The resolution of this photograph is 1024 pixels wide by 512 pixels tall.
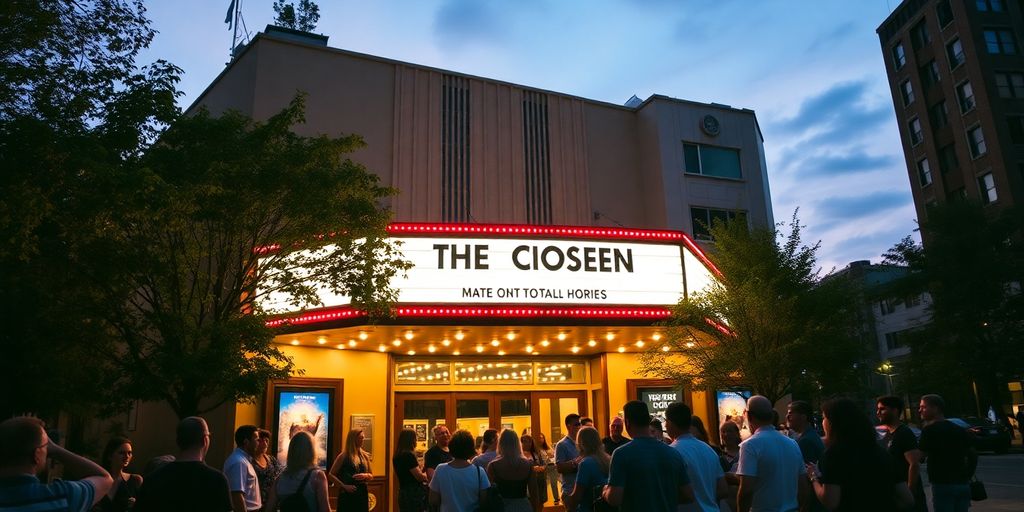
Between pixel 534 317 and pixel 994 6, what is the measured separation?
151 feet

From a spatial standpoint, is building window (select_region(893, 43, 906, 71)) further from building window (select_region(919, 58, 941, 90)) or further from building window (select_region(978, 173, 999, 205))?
building window (select_region(978, 173, 999, 205))

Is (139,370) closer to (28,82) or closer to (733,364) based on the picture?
(28,82)

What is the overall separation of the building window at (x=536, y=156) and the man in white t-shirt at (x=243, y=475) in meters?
14.7

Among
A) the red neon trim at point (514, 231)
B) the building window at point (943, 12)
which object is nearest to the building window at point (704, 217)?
the red neon trim at point (514, 231)

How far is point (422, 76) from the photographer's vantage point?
69.1 ft

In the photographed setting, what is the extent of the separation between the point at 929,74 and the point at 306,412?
1883 inches

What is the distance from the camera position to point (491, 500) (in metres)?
6.13

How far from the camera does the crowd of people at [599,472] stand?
362cm

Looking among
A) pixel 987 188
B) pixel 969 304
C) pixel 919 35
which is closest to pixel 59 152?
pixel 969 304

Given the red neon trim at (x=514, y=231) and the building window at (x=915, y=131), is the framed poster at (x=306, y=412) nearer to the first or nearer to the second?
the red neon trim at (x=514, y=231)

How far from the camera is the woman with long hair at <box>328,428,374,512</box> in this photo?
829 centimetres

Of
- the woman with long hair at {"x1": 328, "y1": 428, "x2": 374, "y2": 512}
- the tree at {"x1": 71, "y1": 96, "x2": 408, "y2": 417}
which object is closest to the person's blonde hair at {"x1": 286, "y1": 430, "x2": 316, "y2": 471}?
the woman with long hair at {"x1": 328, "y1": 428, "x2": 374, "y2": 512}

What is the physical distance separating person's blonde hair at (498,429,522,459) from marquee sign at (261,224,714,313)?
19.9ft

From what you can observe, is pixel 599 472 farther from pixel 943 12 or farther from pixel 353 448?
pixel 943 12
